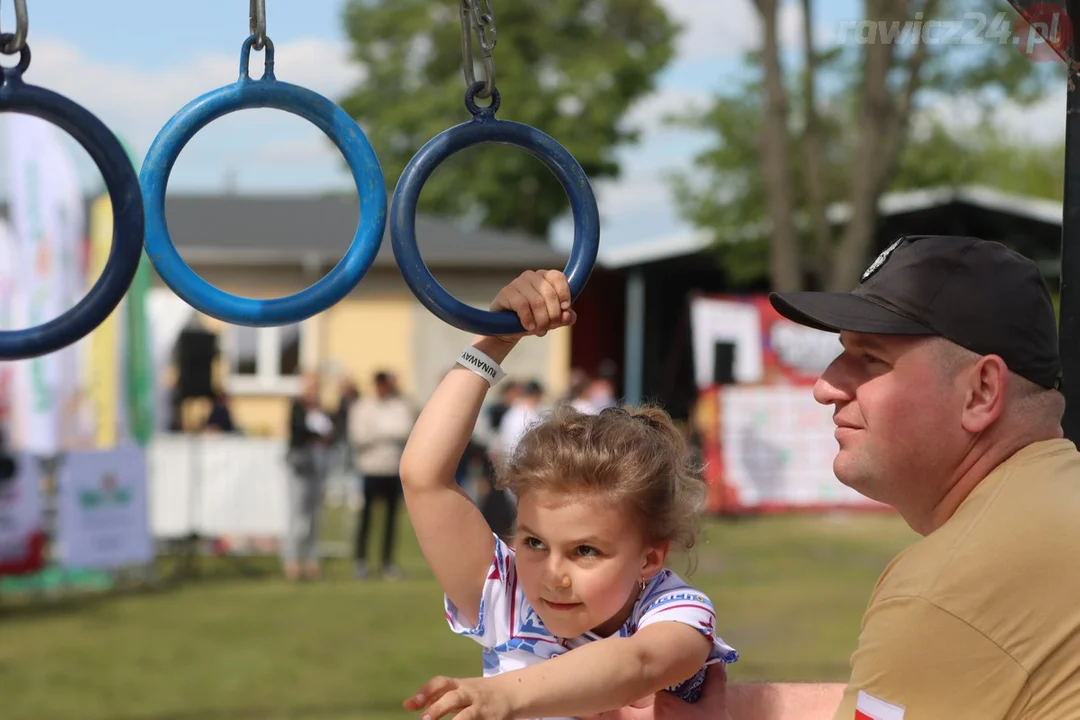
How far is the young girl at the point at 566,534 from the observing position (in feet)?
6.70

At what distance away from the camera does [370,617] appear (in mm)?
9648

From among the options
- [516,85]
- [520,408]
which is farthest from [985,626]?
[516,85]

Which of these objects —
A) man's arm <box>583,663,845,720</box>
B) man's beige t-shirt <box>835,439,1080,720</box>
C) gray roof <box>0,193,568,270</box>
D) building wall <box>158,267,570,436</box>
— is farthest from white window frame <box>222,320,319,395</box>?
man's beige t-shirt <box>835,439,1080,720</box>

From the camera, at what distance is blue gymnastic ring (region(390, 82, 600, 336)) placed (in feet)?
6.63

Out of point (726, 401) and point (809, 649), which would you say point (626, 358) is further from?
point (809, 649)

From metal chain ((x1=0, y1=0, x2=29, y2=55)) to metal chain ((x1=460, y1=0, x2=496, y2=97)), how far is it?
65 cm

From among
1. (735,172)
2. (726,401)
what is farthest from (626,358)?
(726,401)

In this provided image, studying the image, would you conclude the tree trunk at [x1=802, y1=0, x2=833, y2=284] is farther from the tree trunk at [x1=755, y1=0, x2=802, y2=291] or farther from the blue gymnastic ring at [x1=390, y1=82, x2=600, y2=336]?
the blue gymnastic ring at [x1=390, y1=82, x2=600, y2=336]

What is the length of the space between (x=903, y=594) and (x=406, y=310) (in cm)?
2110

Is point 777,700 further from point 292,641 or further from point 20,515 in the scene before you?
point 20,515

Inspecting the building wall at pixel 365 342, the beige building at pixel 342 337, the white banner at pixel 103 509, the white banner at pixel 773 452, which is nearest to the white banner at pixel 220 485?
the white banner at pixel 103 509

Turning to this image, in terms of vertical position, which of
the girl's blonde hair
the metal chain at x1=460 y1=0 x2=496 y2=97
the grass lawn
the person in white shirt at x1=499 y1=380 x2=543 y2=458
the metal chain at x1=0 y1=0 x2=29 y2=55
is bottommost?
the grass lawn

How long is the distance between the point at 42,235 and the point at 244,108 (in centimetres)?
831

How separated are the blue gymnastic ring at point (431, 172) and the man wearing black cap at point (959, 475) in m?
0.34
